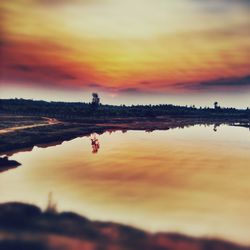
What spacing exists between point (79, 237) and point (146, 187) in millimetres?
9822

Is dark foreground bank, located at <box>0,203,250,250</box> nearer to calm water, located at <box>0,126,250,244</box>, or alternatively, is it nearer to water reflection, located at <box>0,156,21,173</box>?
calm water, located at <box>0,126,250,244</box>

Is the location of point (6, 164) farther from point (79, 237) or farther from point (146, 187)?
point (79, 237)

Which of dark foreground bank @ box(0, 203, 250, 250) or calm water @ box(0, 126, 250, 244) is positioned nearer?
dark foreground bank @ box(0, 203, 250, 250)

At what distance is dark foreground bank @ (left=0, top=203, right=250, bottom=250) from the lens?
12.9 m

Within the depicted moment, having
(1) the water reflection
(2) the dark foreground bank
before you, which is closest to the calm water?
(1) the water reflection

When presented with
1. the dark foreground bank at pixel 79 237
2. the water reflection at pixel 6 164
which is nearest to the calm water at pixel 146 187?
the water reflection at pixel 6 164

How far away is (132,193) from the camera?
69.3ft

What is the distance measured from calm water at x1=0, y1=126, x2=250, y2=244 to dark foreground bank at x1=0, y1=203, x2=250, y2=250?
36.5 inches

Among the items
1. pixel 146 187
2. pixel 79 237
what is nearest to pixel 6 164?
pixel 146 187

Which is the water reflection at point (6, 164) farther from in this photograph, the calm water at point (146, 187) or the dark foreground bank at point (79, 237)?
the dark foreground bank at point (79, 237)

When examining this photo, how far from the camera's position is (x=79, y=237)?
537 inches

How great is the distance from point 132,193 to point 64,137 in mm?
30794

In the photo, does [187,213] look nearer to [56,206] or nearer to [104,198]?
[104,198]

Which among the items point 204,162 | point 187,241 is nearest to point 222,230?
point 187,241
